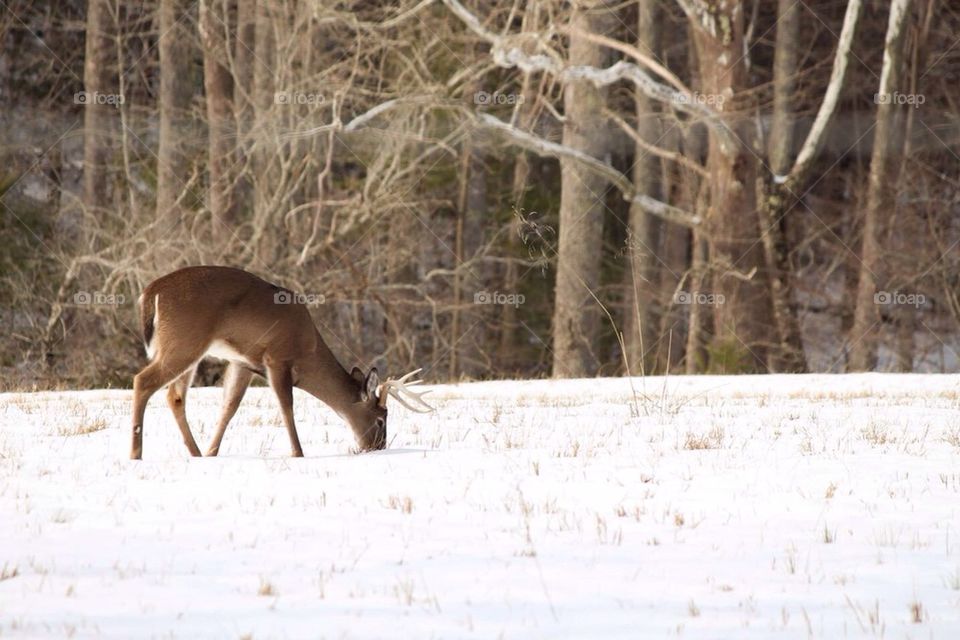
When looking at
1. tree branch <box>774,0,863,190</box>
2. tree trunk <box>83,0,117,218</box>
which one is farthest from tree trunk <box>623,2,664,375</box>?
tree trunk <box>83,0,117,218</box>

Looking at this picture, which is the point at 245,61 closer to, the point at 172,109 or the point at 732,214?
the point at 172,109

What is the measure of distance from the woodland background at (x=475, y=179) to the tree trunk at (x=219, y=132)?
0.21ft

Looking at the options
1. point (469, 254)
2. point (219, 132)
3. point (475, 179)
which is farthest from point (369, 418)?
point (475, 179)

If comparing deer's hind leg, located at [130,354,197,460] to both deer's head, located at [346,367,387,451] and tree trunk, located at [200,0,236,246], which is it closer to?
deer's head, located at [346,367,387,451]

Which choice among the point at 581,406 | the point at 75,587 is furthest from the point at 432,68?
the point at 75,587

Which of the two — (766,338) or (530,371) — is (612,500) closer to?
(766,338)

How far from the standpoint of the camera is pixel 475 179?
25.8m

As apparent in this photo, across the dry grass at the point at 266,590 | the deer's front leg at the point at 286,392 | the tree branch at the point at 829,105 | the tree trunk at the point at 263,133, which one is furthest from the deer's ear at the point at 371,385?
the tree branch at the point at 829,105

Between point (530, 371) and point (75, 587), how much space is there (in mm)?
22219

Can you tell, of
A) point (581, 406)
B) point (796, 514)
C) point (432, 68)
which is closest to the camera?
point (796, 514)

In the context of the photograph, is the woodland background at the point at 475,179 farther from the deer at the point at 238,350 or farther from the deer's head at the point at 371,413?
the deer at the point at 238,350

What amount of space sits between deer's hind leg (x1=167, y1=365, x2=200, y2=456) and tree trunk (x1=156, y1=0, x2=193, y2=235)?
12.6 metres

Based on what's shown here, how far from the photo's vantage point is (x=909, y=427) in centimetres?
943

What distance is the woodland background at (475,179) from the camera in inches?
749
